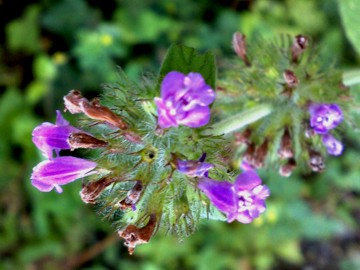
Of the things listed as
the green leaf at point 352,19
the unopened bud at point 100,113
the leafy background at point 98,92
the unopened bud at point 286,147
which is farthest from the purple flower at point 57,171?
the leafy background at point 98,92

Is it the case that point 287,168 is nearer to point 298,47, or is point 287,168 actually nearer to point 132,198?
point 298,47

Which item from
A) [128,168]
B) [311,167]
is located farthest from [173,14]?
[128,168]

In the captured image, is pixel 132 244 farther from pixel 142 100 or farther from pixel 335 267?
pixel 335 267

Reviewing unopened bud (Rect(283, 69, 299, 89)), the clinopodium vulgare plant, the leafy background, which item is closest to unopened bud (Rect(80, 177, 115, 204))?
the clinopodium vulgare plant

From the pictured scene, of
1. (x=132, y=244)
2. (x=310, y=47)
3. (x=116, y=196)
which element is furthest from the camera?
(x=310, y=47)

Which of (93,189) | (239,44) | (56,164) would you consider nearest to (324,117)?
(239,44)

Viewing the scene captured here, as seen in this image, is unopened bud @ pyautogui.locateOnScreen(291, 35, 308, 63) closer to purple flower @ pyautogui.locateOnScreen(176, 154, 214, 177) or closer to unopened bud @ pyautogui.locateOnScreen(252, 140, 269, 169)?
unopened bud @ pyautogui.locateOnScreen(252, 140, 269, 169)

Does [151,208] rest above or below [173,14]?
above
